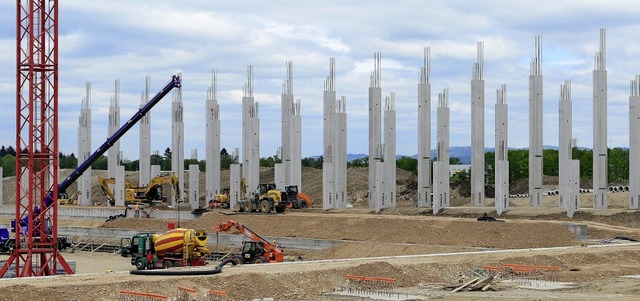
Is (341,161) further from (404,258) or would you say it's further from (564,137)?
(404,258)

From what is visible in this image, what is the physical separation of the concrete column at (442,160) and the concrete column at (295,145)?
329 inches

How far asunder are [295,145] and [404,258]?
23.8 metres

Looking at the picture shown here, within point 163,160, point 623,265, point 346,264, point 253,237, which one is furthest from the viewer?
point 163,160

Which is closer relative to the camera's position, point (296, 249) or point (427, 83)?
point (296, 249)

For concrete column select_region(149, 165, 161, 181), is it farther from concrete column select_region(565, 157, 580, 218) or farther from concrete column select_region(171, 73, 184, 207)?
concrete column select_region(565, 157, 580, 218)

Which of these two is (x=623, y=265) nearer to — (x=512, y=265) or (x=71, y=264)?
(x=512, y=265)

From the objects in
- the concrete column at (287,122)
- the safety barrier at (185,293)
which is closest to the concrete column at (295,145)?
the concrete column at (287,122)

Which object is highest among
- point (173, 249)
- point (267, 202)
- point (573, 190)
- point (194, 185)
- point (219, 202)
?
point (573, 190)

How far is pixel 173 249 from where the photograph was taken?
30000mm

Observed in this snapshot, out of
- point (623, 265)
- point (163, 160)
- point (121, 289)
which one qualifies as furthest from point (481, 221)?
point (163, 160)

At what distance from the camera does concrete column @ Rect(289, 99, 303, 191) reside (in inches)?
2069

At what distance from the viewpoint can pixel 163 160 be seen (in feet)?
346

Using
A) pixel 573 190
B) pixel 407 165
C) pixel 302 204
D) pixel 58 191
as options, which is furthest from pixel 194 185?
pixel 407 165

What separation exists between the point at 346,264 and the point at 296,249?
42.7 ft
